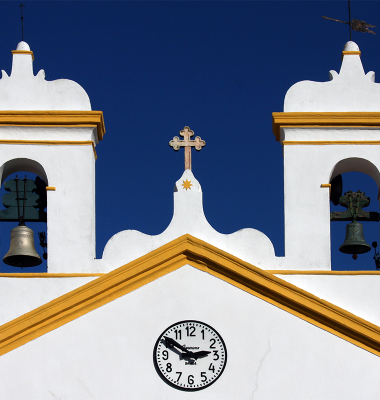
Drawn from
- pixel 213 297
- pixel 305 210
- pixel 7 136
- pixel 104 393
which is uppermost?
pixel 7 136

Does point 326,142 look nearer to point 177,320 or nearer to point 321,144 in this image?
point 321,144

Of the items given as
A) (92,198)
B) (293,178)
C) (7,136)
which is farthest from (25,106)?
(293,178)

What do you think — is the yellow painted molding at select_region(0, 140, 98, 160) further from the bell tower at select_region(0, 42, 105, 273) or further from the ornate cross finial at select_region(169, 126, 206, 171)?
the ornate cross finial at select_region(169, 126, 206, 171)

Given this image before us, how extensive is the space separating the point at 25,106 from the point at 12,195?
3.83 ft

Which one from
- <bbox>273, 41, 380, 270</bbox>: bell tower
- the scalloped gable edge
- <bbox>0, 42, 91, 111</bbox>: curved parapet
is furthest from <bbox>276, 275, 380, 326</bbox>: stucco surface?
<bbox>0, 42, 91, 111</bbox>: curved parapet

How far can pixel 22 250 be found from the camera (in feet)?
50.5

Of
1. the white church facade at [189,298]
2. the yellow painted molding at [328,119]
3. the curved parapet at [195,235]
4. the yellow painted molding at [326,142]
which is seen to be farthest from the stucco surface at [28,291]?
the yellow painted molding at [328,119]

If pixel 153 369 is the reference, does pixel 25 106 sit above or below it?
above

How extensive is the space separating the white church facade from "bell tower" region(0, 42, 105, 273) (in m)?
0.02

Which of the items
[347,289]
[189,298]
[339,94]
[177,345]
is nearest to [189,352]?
[177,345]

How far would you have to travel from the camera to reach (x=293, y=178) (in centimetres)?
1543

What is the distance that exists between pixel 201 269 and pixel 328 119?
2.70m

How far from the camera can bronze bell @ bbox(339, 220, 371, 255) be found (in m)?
15.5

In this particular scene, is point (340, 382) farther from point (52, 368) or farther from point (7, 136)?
point (7, 136)
